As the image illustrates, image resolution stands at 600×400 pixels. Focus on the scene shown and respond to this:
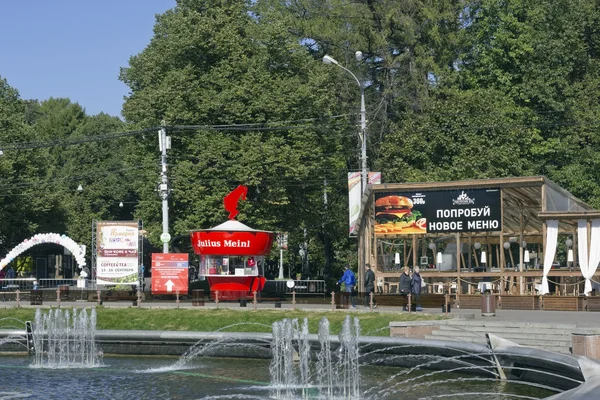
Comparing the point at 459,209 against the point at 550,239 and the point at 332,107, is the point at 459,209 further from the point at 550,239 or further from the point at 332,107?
the point at 332,107

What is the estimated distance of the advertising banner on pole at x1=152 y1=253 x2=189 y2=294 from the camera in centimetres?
4134

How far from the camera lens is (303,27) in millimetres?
64250

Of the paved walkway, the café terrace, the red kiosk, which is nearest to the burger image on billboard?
the café terrace

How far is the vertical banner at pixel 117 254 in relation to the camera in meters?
42.2

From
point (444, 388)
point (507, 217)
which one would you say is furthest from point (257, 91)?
point (444, 388)

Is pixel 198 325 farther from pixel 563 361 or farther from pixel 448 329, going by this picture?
pixel 563 361

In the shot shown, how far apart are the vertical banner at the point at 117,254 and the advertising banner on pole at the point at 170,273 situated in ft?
3.80

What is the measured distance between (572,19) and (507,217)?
76.9 feet

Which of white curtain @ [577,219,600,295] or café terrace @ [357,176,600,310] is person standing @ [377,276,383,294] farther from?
white curtain @ [577,219,600,295]

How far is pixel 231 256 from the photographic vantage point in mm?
44219

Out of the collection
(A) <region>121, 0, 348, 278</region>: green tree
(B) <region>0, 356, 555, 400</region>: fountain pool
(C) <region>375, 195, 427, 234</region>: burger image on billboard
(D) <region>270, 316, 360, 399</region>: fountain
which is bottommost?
(B) <region>0, 356, 555, 400</region>: fountain pool

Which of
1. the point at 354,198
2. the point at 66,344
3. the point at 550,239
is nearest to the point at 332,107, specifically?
the point at 354,198

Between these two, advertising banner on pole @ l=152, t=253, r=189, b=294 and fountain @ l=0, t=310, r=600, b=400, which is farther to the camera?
advertising banner on pole @ l=152, t=253, r=189, b=294

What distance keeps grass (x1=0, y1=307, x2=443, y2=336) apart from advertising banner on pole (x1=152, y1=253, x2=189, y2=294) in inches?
167
